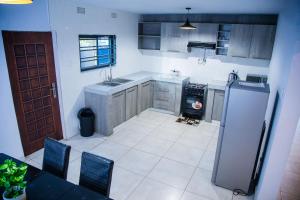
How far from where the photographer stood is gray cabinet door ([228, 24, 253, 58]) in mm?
4953

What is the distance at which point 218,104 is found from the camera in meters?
5.36

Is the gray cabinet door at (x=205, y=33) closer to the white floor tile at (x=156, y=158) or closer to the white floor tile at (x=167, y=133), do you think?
the white floor tile at (x=156, y=158)

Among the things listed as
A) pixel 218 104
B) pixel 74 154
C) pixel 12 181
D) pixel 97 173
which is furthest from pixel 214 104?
pixel 12 181

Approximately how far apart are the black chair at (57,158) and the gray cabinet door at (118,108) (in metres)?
2.33

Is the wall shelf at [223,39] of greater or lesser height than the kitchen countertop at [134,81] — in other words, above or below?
above

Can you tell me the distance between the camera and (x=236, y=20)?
5.16 meters

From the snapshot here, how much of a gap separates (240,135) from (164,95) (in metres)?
3.22

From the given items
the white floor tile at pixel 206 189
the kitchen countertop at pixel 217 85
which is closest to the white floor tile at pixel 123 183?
the white floor tile at pixel 206 189

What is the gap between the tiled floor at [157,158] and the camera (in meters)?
3.13

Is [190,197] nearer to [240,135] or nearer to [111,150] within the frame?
[240,135]

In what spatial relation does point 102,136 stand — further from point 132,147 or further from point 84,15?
point 84,15

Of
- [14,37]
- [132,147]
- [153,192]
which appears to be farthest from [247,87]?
[14,37]

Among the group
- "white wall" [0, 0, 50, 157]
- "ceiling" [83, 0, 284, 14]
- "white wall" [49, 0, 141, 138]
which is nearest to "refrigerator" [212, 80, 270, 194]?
"ceiling" [83, 0, 284, 14]

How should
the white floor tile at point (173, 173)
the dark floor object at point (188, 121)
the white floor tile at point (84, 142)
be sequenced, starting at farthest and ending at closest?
the dark floor object at point (188, 121)
the white floor tile at point (84, 142)
the white floor tile at point (173, 173)
